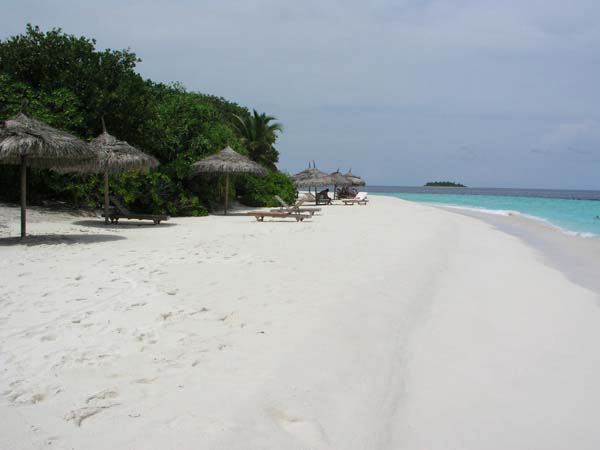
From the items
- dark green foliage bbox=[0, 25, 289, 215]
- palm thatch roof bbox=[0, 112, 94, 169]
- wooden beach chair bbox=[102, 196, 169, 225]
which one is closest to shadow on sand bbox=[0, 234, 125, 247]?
palm thatch roof bbox=[0, 112, 94, 169]

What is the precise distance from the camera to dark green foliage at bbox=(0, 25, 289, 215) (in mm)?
12742

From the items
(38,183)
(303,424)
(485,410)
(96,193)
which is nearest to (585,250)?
(485,410)

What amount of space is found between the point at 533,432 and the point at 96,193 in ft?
41.9

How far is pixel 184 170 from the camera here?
51.3 ft

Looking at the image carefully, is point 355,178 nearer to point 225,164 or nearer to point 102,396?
point 225,164

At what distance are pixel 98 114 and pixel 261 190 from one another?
857cm

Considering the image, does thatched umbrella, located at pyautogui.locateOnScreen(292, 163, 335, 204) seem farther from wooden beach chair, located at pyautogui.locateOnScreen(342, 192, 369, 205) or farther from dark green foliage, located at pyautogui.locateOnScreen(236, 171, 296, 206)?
dark green foliage, located at pyautogui.locateOnScreen(236, 171, 296, 206)

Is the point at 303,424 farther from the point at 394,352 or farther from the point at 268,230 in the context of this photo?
the point at 268,230

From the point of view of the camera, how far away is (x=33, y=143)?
823cm

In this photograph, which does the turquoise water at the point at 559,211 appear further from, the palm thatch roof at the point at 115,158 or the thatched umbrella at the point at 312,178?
the palm thatch roof at the point at 115,158

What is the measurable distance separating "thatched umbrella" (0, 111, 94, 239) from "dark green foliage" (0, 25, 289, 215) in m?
3.93

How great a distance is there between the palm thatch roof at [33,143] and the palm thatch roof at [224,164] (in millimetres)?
6372

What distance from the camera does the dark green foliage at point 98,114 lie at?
12742 millimetres

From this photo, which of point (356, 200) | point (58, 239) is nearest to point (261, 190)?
point (356, 200)
